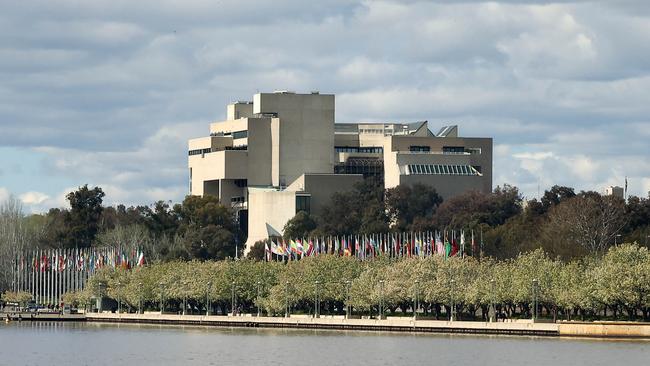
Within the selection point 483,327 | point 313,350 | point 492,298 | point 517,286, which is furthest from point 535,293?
point 313,350

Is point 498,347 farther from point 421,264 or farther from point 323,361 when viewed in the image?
point 421,264

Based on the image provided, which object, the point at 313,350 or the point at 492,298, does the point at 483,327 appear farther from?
the point at 313,350

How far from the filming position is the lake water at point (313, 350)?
14200cm

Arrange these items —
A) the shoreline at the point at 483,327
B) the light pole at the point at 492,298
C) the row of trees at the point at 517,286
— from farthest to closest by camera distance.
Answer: the light pole at the point at 492,298 < the row of trees at the point at 517,286 < the shoreline at the point at 483,327

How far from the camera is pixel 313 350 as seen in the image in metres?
155

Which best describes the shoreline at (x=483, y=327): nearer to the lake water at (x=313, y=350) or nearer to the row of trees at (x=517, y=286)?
the lake water at (x=313, y=350)

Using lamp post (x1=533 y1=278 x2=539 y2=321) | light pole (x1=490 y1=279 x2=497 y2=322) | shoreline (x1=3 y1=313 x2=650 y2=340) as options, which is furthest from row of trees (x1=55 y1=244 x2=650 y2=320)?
shoreline (x1=3 y1=313 x2=650 y2=340)

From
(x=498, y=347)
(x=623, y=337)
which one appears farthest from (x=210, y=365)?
(x=623, y=337)

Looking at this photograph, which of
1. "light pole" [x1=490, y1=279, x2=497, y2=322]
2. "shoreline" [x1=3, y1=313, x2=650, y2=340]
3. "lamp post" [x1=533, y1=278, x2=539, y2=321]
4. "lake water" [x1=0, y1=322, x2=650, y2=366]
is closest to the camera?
"lake water" [x1=0, y1=322, x2=650, y2=366]

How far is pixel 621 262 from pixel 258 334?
34.9 meters

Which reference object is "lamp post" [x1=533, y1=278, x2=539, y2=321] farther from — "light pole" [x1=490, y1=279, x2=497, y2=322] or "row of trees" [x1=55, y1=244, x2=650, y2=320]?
"light pole" [x1=490, y1=279, x2=497, y2=322]

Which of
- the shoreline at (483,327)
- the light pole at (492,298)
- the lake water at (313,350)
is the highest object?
the light pole at (492,298)

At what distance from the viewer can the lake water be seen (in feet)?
466

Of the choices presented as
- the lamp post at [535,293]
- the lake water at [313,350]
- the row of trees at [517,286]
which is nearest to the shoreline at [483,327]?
the lamp post at [535,293]
